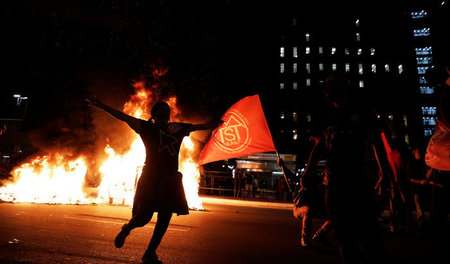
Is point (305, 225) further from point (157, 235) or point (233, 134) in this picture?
point (157, 235)

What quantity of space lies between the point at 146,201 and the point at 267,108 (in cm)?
6021

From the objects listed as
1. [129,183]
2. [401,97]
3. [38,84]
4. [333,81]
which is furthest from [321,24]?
[333,81]

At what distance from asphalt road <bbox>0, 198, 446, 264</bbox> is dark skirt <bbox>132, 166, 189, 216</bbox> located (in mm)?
788

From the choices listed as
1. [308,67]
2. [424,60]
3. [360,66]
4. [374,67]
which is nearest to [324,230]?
[308,67]

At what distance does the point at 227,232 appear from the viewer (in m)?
5.80

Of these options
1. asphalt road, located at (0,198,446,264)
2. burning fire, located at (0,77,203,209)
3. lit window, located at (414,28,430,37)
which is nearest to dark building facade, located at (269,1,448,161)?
lit window, located at (414,28,430,37)

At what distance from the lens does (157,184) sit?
3170 mm

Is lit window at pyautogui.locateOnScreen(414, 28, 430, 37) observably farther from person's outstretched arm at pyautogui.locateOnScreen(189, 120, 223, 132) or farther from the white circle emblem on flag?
person's outstretched arm at pyautogui.locateOnScreen(189, 120, 223, 132)

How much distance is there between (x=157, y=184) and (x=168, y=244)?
171cm

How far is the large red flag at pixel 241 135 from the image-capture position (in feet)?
19.1

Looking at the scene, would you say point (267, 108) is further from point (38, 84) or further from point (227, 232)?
point (227, 232)

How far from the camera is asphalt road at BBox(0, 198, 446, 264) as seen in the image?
11.5 feet

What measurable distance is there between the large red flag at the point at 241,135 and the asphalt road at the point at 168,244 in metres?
1.76

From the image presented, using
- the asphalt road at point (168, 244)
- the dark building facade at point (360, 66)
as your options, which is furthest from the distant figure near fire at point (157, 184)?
the dark building facade at point (360, 66)
